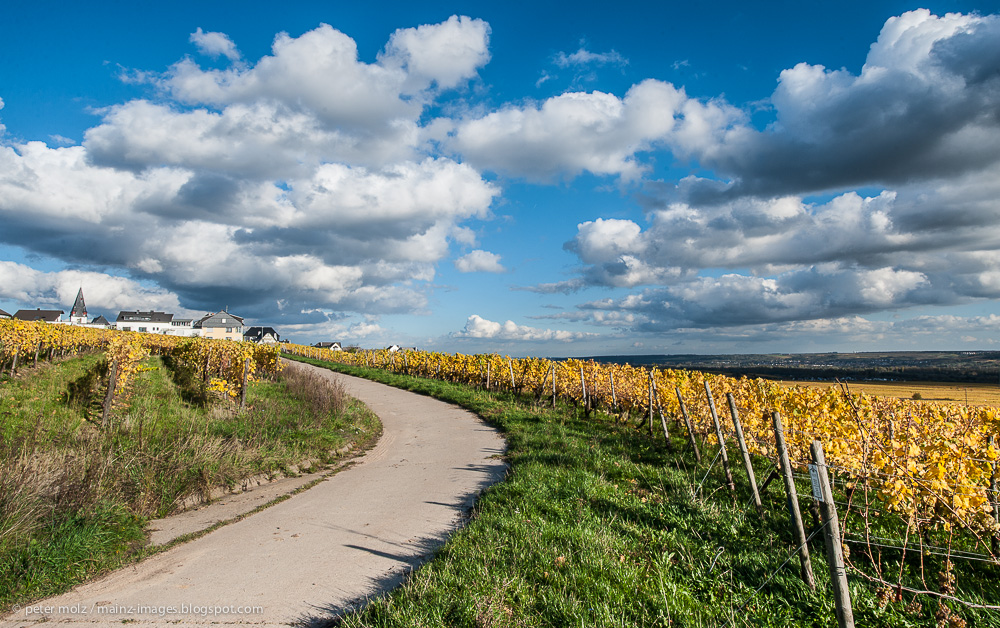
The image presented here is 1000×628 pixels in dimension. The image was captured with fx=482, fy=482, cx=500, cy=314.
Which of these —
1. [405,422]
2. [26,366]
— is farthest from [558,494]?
[26,366]

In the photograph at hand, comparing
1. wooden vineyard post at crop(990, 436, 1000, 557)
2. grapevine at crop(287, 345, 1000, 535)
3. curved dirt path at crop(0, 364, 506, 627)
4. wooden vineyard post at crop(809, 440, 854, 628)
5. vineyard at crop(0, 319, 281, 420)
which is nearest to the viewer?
wooden vineyard post at crop(809, 440, 854, 628)

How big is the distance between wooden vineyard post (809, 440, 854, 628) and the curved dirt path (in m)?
3.67

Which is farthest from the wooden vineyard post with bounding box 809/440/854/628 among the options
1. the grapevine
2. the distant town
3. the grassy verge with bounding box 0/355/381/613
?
the distant town

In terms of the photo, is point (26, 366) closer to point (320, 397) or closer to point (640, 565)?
→ point (320, 397)

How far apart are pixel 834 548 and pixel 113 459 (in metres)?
8.84

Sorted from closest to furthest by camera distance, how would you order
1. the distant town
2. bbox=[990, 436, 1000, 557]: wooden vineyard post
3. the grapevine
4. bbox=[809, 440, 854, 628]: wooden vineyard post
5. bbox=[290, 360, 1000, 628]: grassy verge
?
bbox=[809, 440, 854, 628]: wooden vineyard post
bbox=[290, 360, 1000, 628]: grassy verge
the grapevine
bbox=[990, 436, 1000, 557]: wooden vineyard post
the distant town

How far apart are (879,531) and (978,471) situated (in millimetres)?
1205

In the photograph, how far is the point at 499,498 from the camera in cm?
683

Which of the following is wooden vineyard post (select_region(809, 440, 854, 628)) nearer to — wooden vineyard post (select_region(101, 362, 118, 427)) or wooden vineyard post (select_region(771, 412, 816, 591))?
wooden vineyard post (select_region(771, 412, 816, 591))

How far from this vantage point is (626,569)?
4484 mm

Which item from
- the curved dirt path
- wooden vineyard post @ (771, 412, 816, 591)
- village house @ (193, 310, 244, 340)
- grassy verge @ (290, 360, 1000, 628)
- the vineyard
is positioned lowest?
the curved dirt path

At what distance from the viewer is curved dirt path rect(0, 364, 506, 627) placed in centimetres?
430

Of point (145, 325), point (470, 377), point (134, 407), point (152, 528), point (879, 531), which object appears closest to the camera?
point (879, 531)

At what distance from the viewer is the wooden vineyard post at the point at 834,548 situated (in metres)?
3.29
